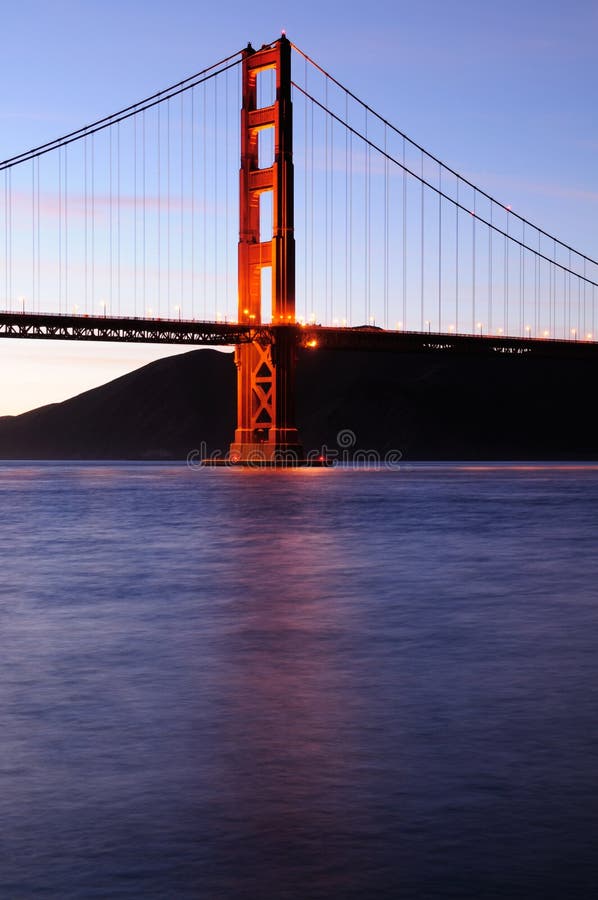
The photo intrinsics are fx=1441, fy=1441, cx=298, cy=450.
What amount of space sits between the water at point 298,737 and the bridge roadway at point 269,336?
219ft

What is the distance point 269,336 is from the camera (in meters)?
90.2

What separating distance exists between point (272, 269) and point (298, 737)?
83.6 meters

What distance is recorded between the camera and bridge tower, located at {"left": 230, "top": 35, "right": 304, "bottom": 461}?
89.5 m

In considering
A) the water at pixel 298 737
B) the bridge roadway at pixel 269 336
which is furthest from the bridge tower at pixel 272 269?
the water at pixel 298 737

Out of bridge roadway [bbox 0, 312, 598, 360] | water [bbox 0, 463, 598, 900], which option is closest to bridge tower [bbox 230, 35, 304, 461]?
bridge roadway [bbox 0, 312, 598, 360]

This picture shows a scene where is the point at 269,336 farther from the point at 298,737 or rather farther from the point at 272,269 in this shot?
the point at 298,737

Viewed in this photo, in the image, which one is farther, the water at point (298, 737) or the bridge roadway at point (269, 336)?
the bridge roadway at point (269, 336)

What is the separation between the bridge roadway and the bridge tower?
1510 mm

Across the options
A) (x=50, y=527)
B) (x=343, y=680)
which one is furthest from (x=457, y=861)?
(x=50, y=527)

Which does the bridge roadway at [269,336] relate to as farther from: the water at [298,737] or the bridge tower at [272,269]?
the water at [298,737]

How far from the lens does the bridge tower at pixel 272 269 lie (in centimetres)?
8950

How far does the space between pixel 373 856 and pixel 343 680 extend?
418cm

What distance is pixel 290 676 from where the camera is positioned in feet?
31.0

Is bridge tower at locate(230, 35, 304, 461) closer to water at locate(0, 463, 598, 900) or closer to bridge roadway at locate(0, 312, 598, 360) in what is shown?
bridge roadway at locate(0, 312, 598, 360)
